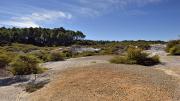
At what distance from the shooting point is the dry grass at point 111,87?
1762 centimetres

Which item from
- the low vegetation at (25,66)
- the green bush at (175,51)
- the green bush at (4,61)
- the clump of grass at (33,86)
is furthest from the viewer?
A: the green bush at (175,51)

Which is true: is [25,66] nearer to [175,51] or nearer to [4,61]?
[4,61]

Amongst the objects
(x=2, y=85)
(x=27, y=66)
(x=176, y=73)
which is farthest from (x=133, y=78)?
(x=27, y=66)

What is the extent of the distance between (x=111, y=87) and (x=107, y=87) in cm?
23

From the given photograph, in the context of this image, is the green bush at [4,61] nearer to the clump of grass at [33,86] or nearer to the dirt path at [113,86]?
the clump of grass at [33,86]

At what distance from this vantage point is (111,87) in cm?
1933

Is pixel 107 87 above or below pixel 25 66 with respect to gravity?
below

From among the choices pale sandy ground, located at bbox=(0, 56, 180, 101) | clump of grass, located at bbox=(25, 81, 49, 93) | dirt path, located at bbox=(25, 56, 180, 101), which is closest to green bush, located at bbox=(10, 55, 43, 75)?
pale sandy ground, located at bbox=(0, 56, 180, 101)

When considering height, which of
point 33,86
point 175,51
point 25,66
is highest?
point 175,51

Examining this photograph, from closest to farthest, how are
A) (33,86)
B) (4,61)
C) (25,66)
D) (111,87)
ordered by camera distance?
(111,87) < (33,86) < (25,66) < (4,61)

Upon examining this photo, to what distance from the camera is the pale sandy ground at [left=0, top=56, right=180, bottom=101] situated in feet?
58.2

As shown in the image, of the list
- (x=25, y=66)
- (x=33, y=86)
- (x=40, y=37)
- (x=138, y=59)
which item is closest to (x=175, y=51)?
(x=138, y=59)

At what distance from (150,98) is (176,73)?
768cm

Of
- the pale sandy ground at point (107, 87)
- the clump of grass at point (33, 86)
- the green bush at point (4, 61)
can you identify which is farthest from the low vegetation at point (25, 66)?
the green bush at point (4, 61)
